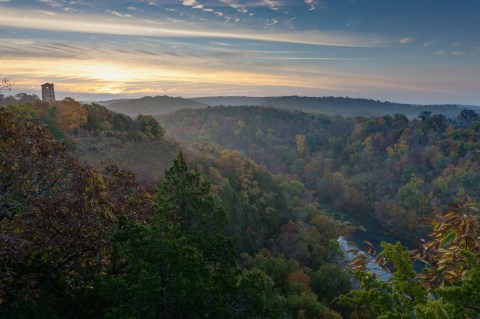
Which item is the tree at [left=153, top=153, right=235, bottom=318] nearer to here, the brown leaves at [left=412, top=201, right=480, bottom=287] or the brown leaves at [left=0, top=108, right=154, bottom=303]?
the brown leaves at [left=0, top=108, right=154, bottom=303]

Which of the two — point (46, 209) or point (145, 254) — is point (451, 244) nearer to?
point (145, 254)

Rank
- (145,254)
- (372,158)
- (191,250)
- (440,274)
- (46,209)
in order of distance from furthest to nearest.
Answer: (372,158), (191,250), (145,254), (46,209), (440,274)

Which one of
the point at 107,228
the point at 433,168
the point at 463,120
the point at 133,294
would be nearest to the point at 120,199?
the point at 107,228

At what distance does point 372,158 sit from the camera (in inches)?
5172

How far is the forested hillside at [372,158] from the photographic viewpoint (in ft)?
293

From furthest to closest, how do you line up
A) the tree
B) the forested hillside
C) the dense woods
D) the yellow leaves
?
the yellow leaves < the forested hillside < the tree < the dense woods

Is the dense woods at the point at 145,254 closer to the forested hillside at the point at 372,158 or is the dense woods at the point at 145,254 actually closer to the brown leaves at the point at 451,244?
the brown leaves at the point at 451,244

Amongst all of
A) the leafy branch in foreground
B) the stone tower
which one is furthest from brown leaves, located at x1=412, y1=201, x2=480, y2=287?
the stone tower

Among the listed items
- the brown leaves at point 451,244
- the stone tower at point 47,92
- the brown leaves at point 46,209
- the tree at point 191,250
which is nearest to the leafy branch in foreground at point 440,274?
the brown leaves at point 451,244

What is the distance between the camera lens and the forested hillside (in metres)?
89.4

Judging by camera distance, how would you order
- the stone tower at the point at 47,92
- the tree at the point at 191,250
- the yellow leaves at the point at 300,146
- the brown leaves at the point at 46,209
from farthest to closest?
the yellow leaves at the point at 300,146 < the stone tower at the point at 47,92 < the tree at the point at 191,250 < the brown leaves at the point at 46,209

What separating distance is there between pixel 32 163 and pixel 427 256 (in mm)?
10863

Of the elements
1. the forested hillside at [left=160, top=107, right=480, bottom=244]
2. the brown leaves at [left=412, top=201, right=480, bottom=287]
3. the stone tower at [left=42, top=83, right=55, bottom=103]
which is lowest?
the forested hillside at [left=160, top=107, right=480, bottom=244]

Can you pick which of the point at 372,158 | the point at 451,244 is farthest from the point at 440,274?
the point at 372,158
